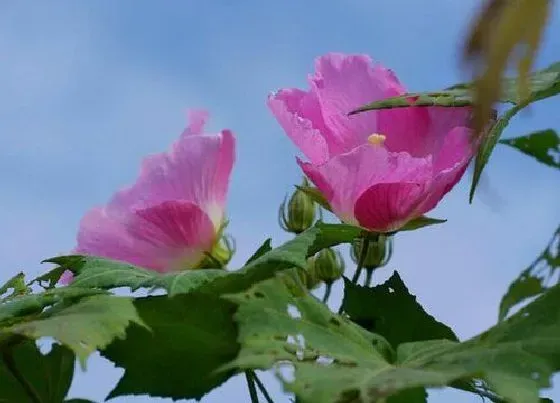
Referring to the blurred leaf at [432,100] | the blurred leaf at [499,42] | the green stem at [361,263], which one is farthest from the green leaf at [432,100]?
the blurred leaf at [499,42]

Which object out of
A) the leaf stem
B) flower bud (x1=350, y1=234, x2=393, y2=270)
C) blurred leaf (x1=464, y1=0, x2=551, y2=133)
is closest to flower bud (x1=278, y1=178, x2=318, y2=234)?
flower bud (x1=350, y1=234, x2=393, y2=270)

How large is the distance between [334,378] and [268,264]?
0.13 metres

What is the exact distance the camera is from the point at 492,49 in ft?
0.57

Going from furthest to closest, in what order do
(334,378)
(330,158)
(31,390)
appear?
(330,158) → (31,390) → (334,378)

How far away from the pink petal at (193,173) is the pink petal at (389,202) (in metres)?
0.08

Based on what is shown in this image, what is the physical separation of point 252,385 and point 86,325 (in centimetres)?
11

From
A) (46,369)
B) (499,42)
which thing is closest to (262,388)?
(46,369)

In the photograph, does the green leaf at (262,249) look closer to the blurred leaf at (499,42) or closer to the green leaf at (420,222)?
the green leaf at (420,222)

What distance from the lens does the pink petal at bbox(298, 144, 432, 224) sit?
51cm

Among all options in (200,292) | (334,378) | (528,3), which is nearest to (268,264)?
(200,292)

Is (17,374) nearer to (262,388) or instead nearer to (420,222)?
(262,388)

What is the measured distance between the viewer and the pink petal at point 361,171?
508 mm

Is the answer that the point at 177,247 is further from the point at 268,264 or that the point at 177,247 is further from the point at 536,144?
the point at 536,144

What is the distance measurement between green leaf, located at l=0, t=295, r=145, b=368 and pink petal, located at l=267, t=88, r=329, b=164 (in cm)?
16
